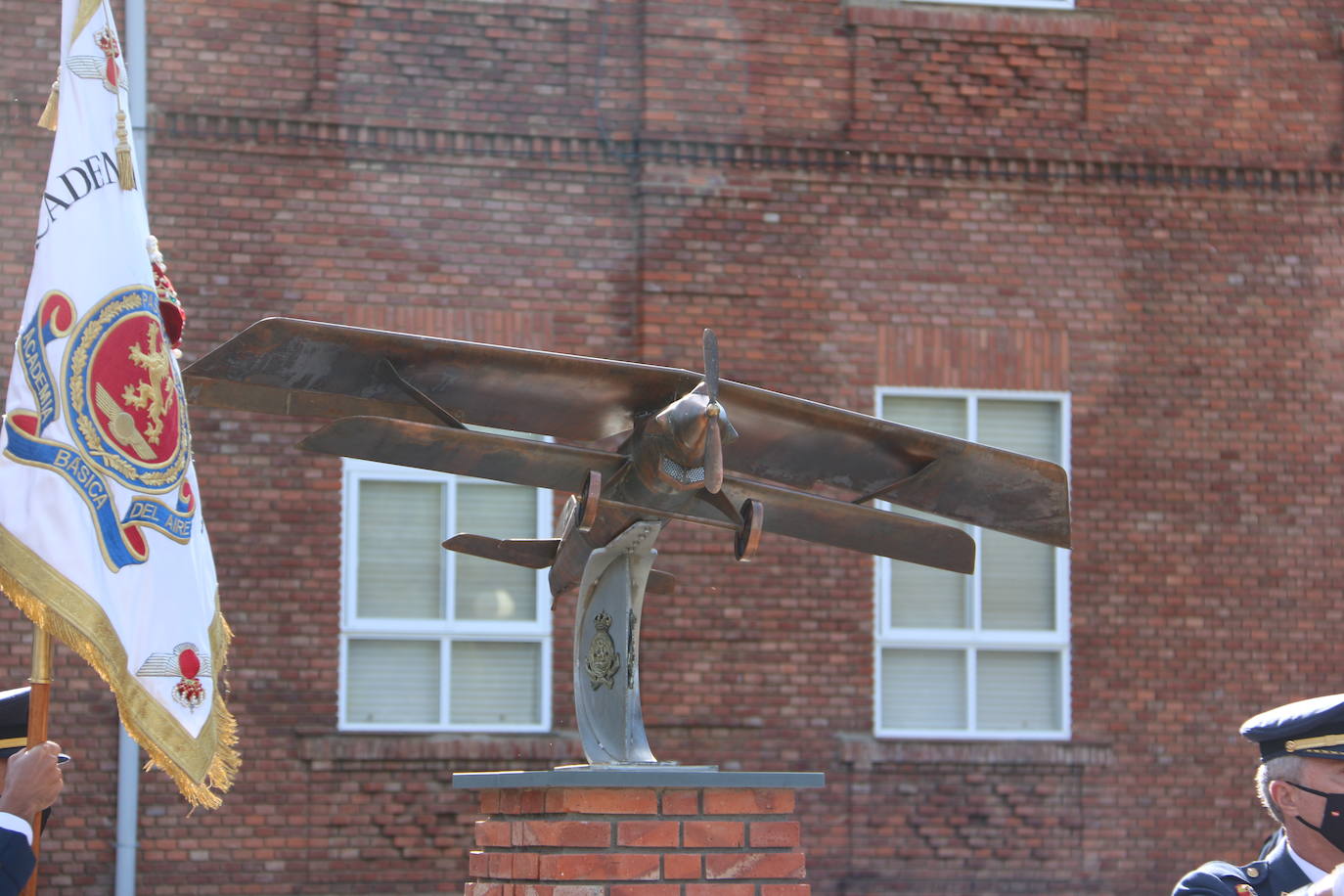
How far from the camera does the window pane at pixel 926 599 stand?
11.6 m

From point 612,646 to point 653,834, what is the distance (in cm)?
69

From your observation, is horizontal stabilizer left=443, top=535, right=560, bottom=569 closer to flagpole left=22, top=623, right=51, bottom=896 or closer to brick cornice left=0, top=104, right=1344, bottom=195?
flagpole left=22, top=623, right=51, bottom=896

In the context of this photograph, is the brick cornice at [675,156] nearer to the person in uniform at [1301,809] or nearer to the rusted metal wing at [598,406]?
the rusted metal wing at [598,406]

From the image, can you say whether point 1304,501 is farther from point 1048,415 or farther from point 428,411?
point 428,411

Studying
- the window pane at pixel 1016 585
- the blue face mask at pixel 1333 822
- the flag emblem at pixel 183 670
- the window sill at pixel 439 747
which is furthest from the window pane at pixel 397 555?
the blue face mask at pixel 1333 822

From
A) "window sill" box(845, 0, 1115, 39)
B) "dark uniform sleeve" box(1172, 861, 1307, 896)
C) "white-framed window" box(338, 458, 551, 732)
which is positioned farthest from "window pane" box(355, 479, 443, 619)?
"dark uniform sleeve" box(1172, 861, 1307, 896)

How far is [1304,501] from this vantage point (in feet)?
39.2

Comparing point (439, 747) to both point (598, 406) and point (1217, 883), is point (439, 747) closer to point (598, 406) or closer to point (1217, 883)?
point (598, 406)

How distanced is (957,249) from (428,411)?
6521 millimetres

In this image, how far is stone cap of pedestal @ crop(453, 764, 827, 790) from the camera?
5547 millimetres

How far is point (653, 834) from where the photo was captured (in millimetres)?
5586

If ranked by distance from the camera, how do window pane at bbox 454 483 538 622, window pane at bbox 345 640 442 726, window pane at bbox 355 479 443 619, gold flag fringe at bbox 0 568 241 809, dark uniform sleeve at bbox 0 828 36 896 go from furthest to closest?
window pane at bbox 454 483 538 622 < window pane at bbox 355 479 443 619 < window pane at bbox 345 640 442 726 < gold flag fringe at bbox 0 568 241 809 < dark uniform sleeve at bbox 0 828 36 896

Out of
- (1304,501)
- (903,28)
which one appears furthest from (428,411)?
(1304,501)

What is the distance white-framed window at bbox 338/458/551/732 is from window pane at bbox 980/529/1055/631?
282cm
